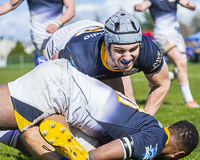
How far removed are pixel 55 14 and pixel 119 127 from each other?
3206mm

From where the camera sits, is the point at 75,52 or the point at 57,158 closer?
the point at 57,158

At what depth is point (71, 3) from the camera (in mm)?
5207

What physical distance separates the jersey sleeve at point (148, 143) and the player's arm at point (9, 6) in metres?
3.48

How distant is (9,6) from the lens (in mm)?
5219

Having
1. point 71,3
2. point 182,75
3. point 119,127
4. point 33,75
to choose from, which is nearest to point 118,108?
point 119,127

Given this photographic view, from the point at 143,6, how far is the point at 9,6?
246 centimetres

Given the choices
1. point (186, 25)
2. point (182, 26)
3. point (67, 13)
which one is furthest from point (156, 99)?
point (186, 25)

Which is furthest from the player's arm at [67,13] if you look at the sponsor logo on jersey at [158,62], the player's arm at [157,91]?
the sponsor logo on jersey at [158,62]

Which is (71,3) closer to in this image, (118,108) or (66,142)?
(118,108)

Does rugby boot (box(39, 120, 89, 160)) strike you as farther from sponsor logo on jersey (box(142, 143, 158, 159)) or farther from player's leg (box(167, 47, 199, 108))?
player's leg (box(167, 47, 199, 108))

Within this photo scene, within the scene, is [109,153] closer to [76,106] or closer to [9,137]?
[76,106]

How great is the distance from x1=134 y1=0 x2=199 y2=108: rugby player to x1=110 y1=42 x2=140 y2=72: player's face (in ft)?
11.3

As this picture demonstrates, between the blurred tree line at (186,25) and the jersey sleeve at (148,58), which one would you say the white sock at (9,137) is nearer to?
the jersey sleeve at (148,58)

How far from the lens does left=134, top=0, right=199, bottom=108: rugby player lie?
21.4 ft
